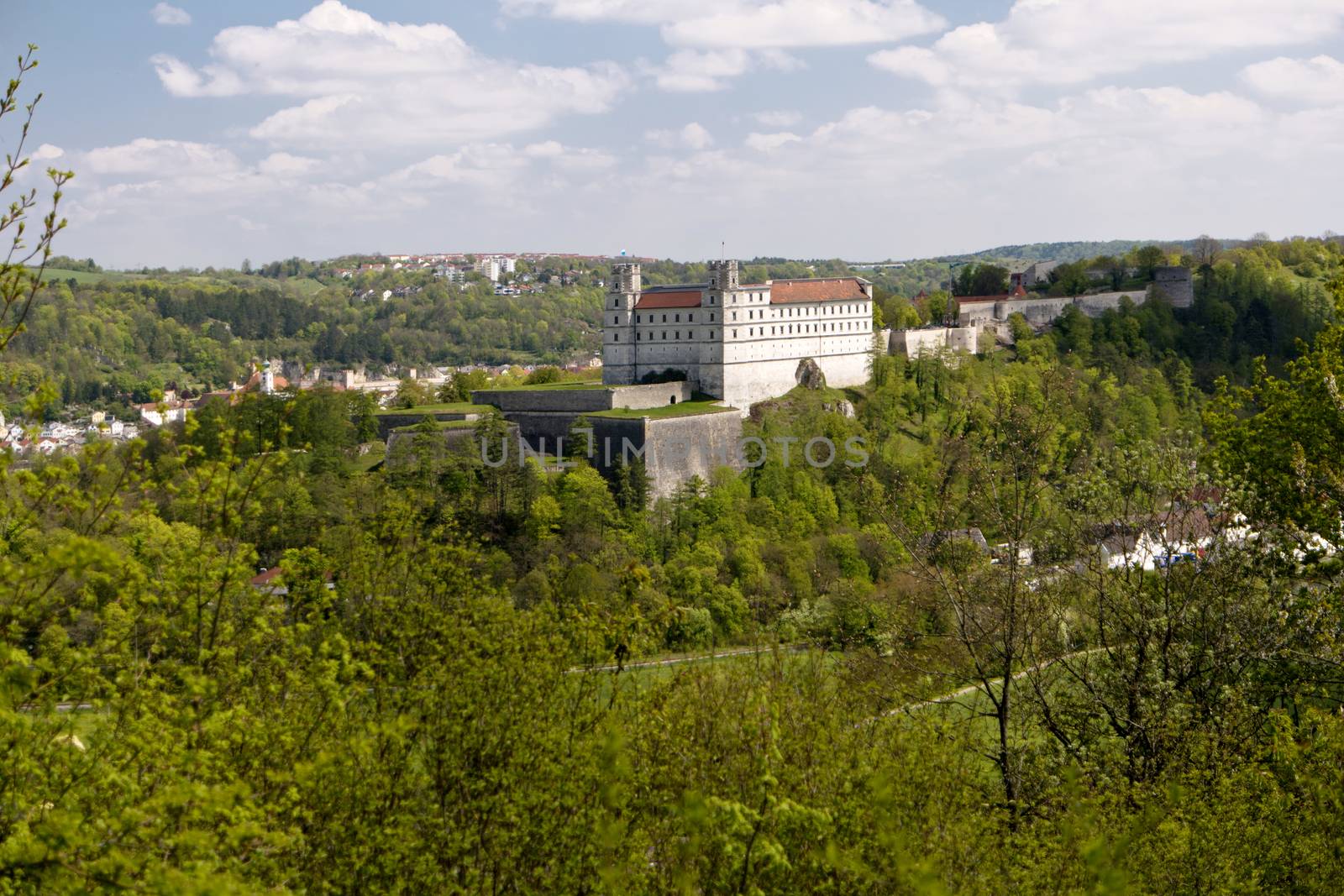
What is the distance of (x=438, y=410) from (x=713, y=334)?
8.97m

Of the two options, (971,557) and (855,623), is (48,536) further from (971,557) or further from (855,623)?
(971,557)

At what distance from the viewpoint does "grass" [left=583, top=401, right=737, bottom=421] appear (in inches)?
1588

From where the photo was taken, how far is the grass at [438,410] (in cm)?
4209

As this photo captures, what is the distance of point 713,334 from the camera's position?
144 ft

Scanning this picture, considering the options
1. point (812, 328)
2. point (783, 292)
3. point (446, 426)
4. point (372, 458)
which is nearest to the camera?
point (372, 458)

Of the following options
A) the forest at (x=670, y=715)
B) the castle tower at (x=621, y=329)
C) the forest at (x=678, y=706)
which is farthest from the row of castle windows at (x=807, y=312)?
the forest at (x=670, y=715)

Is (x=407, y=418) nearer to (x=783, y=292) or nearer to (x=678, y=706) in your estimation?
(x=783, y=292)

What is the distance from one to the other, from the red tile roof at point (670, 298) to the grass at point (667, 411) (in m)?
3.36

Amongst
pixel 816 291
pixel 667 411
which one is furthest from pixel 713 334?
pixel 816 291

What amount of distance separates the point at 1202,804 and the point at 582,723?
431cm

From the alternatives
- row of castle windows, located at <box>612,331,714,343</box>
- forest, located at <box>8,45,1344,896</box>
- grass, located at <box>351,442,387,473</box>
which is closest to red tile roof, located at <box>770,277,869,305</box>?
row of castle windows, located at <box>612,331,714,343</box>

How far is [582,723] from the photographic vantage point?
31.1 ft

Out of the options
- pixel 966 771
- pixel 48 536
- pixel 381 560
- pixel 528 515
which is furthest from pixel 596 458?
pixel 966 771

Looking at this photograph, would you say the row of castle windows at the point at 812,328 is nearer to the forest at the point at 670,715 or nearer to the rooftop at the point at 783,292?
the rooftop at the point at 783,292
